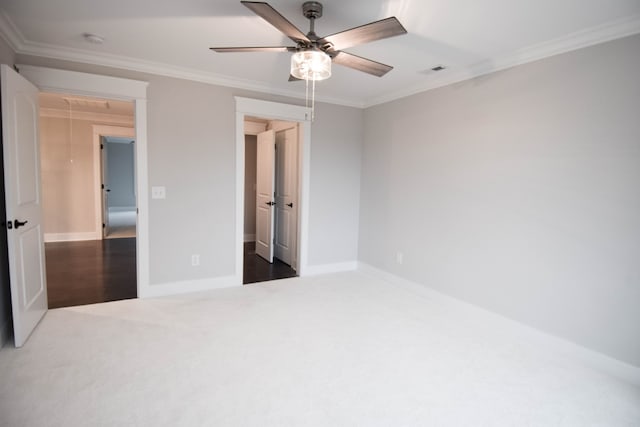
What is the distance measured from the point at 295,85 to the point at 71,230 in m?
5.48

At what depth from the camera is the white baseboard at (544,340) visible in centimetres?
238

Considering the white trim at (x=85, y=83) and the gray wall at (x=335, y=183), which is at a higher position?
the white trim at (x=85, y=83)

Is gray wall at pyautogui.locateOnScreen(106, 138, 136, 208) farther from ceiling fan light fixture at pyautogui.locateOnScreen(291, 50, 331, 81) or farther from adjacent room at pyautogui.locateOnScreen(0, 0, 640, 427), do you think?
ceiling fan light fixture at pyautogui.locateOnScreen(291, 50, 331, 81)

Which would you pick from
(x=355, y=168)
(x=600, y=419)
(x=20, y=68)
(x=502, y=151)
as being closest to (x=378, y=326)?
(x=600, y=419)

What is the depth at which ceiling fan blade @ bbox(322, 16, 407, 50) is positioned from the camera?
1.77 m

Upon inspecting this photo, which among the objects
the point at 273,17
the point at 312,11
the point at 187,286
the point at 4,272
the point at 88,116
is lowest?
the point at 187,286

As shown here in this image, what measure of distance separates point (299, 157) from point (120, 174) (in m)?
10.5

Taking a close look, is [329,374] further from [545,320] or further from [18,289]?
[18,289]

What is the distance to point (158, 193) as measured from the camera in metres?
3.61

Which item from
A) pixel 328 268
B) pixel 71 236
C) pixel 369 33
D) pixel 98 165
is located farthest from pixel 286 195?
pixel 71 236

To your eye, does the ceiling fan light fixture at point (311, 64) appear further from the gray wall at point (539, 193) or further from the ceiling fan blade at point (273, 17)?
the gray wall at point (539, 193)

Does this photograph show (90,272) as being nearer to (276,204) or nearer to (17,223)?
(17,223)

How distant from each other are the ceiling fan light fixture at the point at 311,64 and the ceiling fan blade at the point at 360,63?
164mm

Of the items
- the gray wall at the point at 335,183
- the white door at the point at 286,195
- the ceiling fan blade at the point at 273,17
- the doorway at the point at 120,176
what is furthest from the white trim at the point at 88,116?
the ceiling fan blade at the point at 273,17
